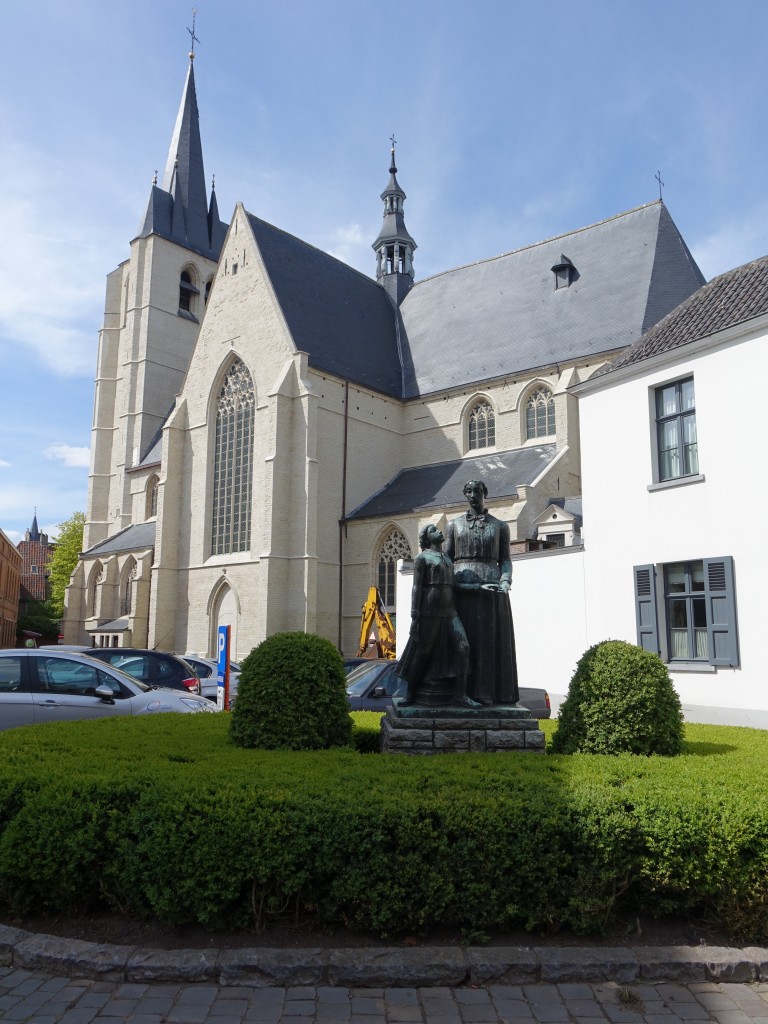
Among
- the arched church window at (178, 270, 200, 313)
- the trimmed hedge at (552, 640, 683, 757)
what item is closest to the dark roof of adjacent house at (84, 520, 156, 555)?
the arched church window at (178, 270, 200, 313)

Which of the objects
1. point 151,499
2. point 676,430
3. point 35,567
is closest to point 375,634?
point 676,430

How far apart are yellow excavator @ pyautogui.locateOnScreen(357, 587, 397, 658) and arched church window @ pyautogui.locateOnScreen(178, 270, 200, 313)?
2631cm

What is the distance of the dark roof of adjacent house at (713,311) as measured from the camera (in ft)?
41.5

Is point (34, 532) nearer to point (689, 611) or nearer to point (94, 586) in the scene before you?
point (94, 586)

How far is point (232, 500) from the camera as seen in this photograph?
105 feet

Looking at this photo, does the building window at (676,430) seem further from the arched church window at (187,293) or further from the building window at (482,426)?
the arched church window at (187,293)

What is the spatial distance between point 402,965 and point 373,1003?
0.87 feet

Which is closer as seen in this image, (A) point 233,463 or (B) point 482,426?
(B) point 482,426

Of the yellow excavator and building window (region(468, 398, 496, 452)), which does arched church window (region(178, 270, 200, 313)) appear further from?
the yellow excavator

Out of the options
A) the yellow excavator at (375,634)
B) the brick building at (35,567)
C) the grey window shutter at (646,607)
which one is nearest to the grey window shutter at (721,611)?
the grey window shutter at (646,607)

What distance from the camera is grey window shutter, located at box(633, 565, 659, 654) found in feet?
43.3

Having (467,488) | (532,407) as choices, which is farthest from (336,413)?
(467,488)

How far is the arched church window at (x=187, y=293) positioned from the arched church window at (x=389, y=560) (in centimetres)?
2318

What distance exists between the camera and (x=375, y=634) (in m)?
25.7
